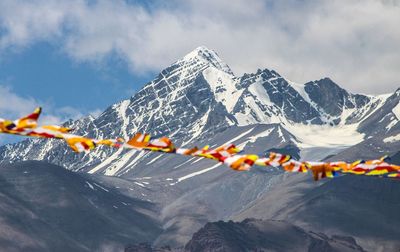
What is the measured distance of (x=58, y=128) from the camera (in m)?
25.5

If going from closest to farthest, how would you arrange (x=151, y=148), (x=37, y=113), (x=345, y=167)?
(x=37, y=113) → (x=151, y=148) → (x=345, y=167)

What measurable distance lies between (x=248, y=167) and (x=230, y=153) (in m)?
1.41

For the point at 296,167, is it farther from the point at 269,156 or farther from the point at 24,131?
the point at 24,131

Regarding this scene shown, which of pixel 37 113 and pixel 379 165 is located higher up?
pixel 37 113

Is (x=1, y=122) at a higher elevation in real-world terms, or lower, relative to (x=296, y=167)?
higher

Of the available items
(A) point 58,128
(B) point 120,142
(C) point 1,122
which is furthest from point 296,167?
(C) point 1,122

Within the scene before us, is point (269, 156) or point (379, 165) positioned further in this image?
point (379, 165)

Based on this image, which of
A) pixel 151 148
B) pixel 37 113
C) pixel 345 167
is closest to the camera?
pixel 37 113

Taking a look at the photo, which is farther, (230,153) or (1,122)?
(230,153)

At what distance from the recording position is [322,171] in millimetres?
27484

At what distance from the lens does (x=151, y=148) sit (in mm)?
26453

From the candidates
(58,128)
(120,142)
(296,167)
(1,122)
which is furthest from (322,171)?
(1,122)

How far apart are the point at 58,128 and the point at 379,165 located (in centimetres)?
1143

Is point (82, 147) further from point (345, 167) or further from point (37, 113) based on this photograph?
point (345, 167)
